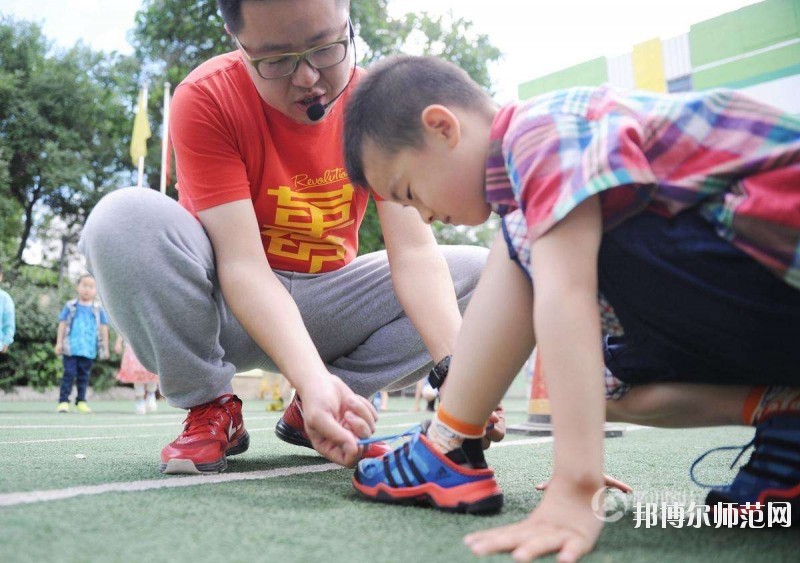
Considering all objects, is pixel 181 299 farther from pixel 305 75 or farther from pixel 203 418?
pixel 305 75

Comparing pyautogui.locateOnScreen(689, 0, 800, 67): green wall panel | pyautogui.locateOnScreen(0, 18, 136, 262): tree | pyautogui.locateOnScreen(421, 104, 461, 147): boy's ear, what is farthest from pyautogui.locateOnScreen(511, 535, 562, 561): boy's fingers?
pyautogui.locateOnScreen(0, 18, 136, 262): tree

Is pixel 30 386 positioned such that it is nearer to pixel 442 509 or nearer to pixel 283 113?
pixel 283 113

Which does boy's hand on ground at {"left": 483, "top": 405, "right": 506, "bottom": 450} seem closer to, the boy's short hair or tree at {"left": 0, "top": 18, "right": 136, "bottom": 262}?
the boy's short hair

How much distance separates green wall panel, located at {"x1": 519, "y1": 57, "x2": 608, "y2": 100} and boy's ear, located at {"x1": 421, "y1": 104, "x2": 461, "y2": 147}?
21.9 ft

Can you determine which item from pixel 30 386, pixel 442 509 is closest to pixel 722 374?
pixel 442 509

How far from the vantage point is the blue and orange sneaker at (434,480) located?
139cm

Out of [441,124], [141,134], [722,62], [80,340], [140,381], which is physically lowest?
[140,381]

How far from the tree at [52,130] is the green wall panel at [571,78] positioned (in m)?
13.5

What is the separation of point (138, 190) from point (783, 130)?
155 centimetres

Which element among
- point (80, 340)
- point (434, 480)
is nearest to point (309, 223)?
point (434, 480)

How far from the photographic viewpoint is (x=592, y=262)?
1.13 metres

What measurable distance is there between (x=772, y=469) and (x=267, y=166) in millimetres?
1533

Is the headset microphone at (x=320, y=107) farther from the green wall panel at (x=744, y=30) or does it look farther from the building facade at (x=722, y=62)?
the green wall panel at (x=744, y=30)

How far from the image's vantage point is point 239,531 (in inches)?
45.4
